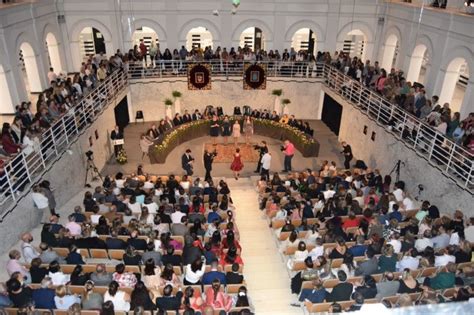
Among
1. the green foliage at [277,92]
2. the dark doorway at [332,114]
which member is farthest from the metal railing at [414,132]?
the green foliage at [277,92]

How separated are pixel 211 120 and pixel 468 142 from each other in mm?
12805

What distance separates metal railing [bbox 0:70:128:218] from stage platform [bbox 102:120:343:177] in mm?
2663

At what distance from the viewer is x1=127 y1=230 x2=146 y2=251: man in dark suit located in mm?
9883

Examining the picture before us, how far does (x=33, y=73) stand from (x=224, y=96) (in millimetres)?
10504

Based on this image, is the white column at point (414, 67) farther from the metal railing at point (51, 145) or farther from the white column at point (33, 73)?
the white column at point (33, 73)

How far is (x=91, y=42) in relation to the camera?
28828mm

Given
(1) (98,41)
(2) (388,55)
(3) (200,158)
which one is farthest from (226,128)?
→ (1) (98,41)

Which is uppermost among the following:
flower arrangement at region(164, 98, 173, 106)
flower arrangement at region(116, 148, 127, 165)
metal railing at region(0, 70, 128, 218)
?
metal railing at region(0, 70, 128, 218)

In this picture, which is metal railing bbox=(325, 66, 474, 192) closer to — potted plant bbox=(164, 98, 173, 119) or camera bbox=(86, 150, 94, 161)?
potted plant bbox=(164, 98, 173, 119)

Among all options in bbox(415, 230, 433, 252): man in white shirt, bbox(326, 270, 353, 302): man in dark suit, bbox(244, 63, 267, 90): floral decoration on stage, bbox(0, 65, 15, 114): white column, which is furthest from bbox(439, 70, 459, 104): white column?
bbox(0, 65, 15, 114): white column

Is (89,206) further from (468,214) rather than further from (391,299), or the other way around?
(468,214)

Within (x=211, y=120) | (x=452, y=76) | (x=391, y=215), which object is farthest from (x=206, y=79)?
(x=391, y=215)

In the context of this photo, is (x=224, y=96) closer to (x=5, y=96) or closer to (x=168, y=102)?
(x=168, y=102)

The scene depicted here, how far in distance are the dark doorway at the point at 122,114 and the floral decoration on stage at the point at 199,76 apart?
3.86 metres
